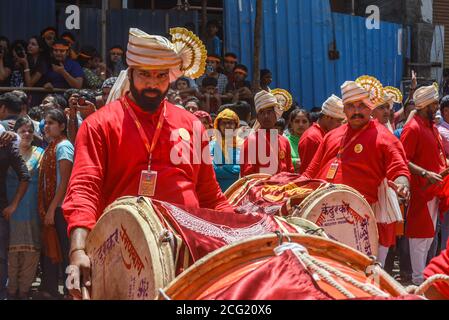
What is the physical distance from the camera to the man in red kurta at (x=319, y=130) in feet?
29.8

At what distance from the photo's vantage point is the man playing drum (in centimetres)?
421

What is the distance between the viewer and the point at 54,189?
789cm

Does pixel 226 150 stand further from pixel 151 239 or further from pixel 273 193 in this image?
pixel 151 239

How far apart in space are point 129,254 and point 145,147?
0.99 metres

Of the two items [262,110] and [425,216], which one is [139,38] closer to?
[262,110]

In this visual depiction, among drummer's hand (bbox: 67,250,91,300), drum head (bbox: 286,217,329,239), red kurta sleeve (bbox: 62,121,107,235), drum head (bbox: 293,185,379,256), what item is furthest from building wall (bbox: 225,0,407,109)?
drummer's hand (bbox: 67,250,91,300)

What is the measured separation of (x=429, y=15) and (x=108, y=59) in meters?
6.86

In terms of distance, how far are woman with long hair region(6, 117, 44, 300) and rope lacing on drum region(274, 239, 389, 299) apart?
5152 mm

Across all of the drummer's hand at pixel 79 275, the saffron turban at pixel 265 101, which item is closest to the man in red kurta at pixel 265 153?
the saffron turban at pixel 265 101

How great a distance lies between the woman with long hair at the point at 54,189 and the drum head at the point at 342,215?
8.79 feet

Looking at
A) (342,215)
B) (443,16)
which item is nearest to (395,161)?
(342,215)
